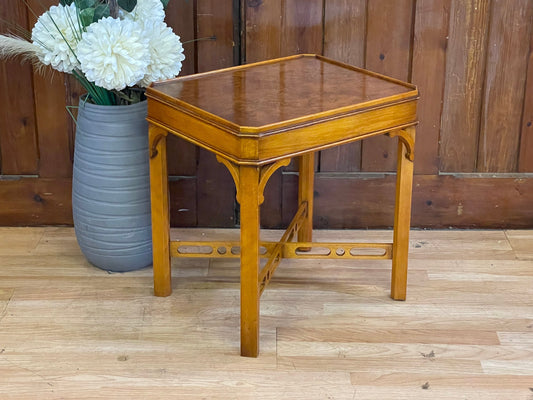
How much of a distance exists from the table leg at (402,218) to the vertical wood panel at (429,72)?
1.46ft

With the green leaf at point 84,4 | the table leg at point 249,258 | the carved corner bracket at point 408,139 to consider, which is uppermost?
the green leaf at point 84,4

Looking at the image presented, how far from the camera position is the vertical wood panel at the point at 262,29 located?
2.26 meters

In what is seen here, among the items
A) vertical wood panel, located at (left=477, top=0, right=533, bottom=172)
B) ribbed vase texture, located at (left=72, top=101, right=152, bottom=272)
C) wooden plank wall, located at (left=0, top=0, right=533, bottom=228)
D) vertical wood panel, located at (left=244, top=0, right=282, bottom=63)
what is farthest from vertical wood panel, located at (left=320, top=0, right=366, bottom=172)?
ribbed vase texture, located at (left=72, top=101, right=152, bottom=272)

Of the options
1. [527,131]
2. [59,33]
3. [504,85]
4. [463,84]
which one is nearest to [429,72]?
[463,84]

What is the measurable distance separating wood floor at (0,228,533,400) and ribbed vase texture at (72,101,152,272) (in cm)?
11

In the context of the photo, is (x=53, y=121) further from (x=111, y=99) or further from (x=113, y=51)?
(x=113, y=51)

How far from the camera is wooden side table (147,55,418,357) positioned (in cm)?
169

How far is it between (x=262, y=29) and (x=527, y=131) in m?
0.86

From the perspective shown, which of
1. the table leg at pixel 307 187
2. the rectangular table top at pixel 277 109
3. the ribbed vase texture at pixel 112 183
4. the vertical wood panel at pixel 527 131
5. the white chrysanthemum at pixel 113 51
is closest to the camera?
the rectangular table top at pixel 277 109

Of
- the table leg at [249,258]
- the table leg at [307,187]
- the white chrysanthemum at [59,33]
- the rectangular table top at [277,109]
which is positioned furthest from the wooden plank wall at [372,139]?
the table leg at [249,258]

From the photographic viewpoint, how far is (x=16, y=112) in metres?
2.39

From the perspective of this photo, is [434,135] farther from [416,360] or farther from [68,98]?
[68,98]

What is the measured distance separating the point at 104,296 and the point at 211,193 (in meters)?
0.54

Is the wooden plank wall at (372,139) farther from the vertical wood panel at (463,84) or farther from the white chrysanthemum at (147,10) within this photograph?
the white chrysanthemum at (147,10)
